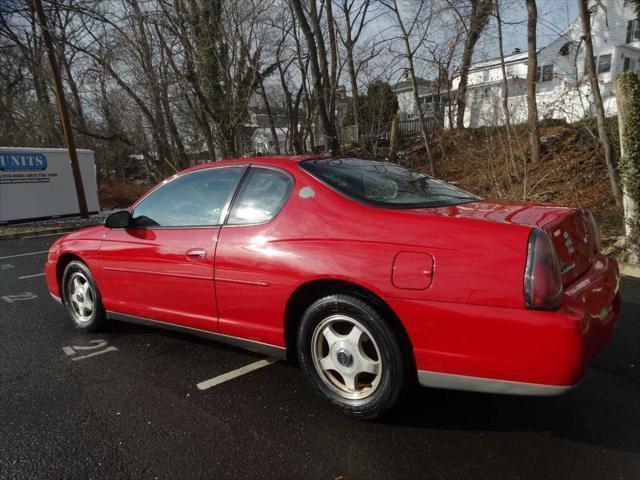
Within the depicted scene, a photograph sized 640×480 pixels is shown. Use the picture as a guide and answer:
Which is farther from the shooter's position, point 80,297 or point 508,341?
point 80,297

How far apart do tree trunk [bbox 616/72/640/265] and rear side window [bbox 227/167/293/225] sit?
4592 millimetres

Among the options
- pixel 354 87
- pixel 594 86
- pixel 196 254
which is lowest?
pixel 196 254

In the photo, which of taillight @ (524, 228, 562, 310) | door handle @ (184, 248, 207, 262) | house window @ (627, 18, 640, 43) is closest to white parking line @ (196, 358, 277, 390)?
door handle @ (184, 248, 207, 262)

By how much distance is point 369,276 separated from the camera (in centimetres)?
225

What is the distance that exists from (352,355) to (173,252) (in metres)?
1.47

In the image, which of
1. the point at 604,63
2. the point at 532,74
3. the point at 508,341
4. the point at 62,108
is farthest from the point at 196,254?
the point at 604,63

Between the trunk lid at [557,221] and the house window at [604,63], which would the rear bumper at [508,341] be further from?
the house window at [604,63]

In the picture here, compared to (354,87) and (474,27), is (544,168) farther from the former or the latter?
(354,87)

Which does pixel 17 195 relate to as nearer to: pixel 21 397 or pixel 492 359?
pixel 21 397

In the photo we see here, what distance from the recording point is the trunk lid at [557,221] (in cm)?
217

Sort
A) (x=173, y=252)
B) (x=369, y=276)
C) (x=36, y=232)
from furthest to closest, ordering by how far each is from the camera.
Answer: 1. (x=36, y=232)
2. (x=173, y=252)
3. (x=369, y=276)

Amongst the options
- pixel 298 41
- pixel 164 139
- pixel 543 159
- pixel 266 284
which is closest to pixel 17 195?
pixel 164 139

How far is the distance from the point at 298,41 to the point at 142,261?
1068 centimetres

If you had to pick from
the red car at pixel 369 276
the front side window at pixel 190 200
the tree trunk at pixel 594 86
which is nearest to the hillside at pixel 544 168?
the tree trunk at pixel 594 86
